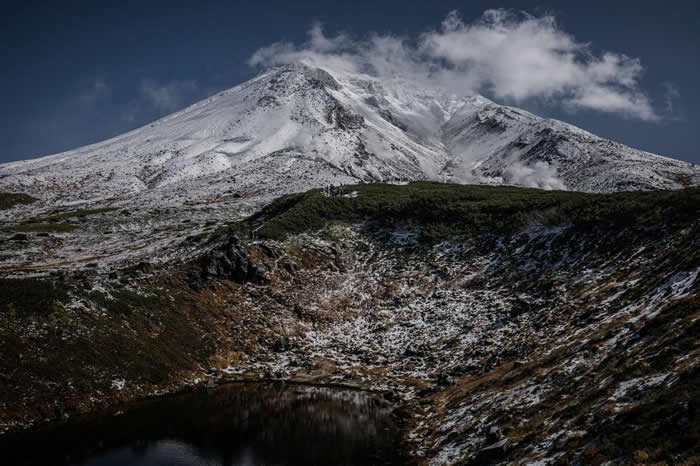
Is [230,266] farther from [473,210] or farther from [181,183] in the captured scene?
[181,183]

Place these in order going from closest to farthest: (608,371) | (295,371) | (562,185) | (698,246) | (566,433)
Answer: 1. (566,433)
2. (608,371)
3. (698,246)
4. (295,371)
5. (562,185)

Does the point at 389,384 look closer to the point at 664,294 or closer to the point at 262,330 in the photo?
the point at 262,330

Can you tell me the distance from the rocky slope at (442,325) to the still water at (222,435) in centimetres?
201

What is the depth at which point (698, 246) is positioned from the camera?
2830 cm

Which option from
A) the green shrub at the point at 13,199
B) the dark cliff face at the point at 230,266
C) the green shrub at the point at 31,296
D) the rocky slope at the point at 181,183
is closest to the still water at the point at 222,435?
the green shrub at the point at 31,296

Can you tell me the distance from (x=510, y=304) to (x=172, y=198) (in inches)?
4454

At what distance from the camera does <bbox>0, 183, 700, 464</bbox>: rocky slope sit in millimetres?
17609

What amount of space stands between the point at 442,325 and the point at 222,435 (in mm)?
21744

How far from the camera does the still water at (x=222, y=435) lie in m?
21.5

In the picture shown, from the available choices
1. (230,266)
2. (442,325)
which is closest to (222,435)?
(442,325)

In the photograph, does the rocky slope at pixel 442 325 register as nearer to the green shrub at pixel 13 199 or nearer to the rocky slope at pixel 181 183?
the rocky slope at pixel 181 183

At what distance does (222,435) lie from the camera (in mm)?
24609

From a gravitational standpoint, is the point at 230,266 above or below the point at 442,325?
above

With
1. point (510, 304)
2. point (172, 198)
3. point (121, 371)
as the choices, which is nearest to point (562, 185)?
point (172, 198)
